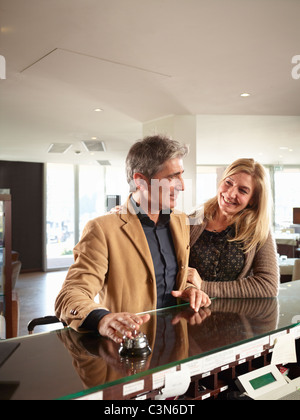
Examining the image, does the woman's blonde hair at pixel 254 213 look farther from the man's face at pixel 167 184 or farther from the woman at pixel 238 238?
the man's face at pixel 167 184

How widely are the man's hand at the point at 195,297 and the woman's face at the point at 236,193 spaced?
0.71m

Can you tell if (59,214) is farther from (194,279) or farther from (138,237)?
(138,237)

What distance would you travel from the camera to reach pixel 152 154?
5.73 feet

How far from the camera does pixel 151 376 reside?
0.97 metres

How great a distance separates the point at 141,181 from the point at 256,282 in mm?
769

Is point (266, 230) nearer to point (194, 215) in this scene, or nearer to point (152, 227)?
point (194, 215)

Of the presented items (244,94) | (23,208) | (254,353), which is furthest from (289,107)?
(23,208)

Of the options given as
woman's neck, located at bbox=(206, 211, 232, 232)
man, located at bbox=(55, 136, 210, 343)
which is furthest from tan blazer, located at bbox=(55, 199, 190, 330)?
woman's neck, located at bbox=(206, 211, 232, 232)

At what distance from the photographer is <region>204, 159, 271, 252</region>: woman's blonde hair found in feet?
6.93

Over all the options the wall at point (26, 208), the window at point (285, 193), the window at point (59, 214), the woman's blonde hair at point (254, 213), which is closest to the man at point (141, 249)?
the woman's blonde hair at point (254, 213)

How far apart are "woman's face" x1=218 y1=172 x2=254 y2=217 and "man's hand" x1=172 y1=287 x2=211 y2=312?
713 mm

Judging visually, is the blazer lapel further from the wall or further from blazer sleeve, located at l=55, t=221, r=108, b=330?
the wall


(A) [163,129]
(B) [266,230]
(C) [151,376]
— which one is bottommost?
(C) [151,376]

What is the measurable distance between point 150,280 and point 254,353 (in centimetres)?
56
